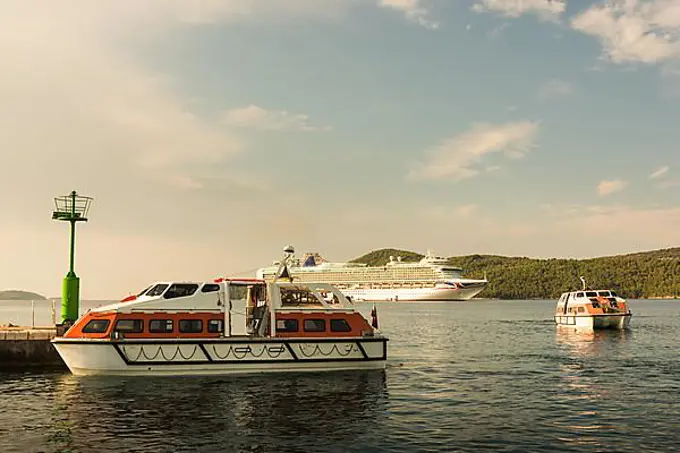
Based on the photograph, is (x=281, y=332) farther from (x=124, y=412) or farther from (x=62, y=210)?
(x=62, y=210)

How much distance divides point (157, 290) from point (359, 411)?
39.5 ft

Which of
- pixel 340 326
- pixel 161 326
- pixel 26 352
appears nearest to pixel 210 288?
pixel 161 326

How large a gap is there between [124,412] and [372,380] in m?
11.5

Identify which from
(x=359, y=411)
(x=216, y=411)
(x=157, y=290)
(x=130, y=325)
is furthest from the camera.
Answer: (x=157, y=290)

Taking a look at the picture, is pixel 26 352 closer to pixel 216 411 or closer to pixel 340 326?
pixel 216 411

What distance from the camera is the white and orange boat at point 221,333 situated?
90.7 feet

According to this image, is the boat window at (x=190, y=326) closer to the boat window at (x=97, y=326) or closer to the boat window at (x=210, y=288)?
the boat window at (x=210, y=288)

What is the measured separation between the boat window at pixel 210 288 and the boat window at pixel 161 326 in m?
2.13

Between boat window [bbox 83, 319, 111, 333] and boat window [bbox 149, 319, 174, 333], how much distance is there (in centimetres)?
185

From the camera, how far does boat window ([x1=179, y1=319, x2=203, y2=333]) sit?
28.2m

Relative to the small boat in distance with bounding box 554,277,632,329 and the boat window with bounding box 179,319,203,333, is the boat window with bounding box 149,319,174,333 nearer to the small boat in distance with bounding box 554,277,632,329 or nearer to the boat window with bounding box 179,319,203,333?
the boat window with bounding box 179,319,203,333

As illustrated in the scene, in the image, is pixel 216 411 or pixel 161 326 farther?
pixel 161 326

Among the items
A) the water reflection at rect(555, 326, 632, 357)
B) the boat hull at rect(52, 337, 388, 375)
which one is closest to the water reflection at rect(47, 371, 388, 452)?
the boat hull at rect(52, 337, 388, 375)

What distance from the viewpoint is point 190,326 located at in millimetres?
28359
